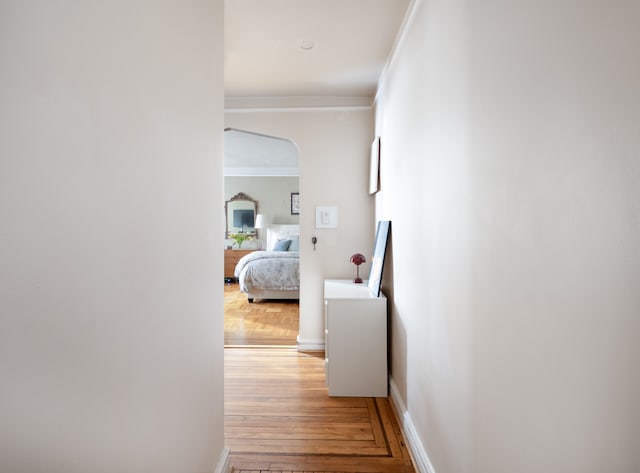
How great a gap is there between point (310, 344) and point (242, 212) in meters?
5.47

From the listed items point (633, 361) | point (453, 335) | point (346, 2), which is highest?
point (346, 2)

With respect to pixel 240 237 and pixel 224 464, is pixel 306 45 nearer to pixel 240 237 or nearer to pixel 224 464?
pixel 224 464

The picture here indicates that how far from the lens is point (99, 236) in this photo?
80 centimetres

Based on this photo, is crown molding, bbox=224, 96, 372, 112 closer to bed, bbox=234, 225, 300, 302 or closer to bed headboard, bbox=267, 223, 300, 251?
bed, bbox=234, 225, 300, 302

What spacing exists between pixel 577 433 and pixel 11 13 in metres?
1.27

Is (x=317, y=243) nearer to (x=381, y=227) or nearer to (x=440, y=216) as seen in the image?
(x=381, y=227)

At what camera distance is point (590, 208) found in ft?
2.22

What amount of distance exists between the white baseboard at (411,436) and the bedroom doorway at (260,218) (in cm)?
160

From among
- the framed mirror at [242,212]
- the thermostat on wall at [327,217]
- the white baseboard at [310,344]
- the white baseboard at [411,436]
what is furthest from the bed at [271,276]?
the white baseboard at [411,436]

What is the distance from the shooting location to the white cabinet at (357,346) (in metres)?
2.65

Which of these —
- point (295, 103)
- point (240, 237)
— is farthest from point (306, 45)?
point (240, 237)

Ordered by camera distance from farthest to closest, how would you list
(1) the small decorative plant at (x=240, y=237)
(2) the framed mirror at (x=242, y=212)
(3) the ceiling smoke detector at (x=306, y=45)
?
(2) the framed mirror at (x=242, y=212), (1) the small decorative plant at (x=240, y=237), (3) the ceiling smoke detector at (x=306, y=45)

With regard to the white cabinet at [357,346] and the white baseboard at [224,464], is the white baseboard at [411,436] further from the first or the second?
the white baseboard at [224,464]

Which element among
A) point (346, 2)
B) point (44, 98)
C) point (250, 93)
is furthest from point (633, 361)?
point (250, 93)
